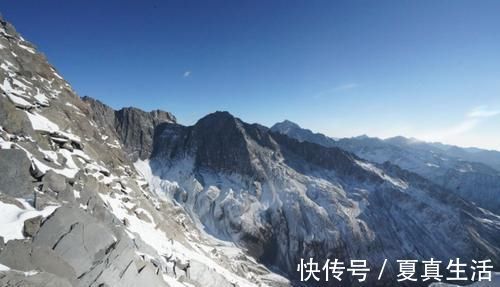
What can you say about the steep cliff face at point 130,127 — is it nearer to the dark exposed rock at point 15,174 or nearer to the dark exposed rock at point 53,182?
the dark exposed rock at point 53,182

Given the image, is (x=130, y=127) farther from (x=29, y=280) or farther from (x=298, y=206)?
(x=29, y=280)

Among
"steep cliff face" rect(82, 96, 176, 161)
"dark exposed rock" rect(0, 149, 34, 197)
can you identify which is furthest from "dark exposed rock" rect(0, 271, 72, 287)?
"steep cliff face" rect(82, 96, 176, 161)

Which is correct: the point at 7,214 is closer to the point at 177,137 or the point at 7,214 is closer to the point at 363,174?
the point at 177,137

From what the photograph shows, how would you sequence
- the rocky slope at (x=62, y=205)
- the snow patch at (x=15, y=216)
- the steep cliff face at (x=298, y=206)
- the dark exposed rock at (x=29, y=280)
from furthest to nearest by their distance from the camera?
the steep cliff face at (x=298, y=206) < the rocky slope at (x=62, y=205) < the snow patch at (x=15, y=216) < the dark exposed rock at (x=29, y=280)

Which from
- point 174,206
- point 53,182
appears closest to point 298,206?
point 174,206

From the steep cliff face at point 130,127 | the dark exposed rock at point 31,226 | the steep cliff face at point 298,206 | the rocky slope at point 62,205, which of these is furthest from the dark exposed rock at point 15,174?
the steep cliff face at point 130,127

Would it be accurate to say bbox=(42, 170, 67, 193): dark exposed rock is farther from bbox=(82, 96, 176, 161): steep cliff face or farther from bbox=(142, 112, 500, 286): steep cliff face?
bbox=(82, 96, 176, 161): steep cliff face

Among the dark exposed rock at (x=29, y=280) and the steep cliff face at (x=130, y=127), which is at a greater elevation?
→ the steep cliff face at (x=130, y=127)
